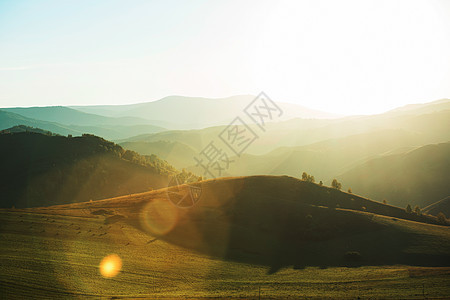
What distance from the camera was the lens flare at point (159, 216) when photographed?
83250mm

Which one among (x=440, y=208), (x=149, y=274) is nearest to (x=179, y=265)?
(x=149, y=274)

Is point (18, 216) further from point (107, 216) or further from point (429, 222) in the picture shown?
point (429, 222)

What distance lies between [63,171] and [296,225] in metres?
164

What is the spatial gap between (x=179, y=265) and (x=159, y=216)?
3368 centimetres

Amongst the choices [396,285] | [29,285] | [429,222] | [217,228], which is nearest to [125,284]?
[29,285]

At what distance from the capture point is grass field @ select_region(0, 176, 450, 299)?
152 ft

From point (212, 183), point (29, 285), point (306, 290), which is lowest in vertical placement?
point (306, 290)

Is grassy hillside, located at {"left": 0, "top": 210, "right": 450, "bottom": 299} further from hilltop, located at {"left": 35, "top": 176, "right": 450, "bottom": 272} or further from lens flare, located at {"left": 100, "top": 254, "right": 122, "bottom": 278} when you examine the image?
hilltop, located at {"left": 35, "top": 176, "right": 450, "bottom": 272}

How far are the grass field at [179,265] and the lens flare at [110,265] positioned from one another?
3.27ft

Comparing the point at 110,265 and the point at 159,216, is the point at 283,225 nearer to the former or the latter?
the point at 159,216

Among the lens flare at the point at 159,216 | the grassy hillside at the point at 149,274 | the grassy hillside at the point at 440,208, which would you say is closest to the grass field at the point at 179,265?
the grassy hillside at the point at 149,274

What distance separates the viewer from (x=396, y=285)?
51094 mm

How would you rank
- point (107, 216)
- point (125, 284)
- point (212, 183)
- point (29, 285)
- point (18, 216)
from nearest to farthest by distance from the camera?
point (29, 285)
point (125, 284)
point (18, 216)
point (107, 216)
point (212, 183)

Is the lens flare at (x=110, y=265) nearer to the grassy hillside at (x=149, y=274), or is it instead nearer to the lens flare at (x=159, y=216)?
the grassy hillside at (x=149, y=274)
